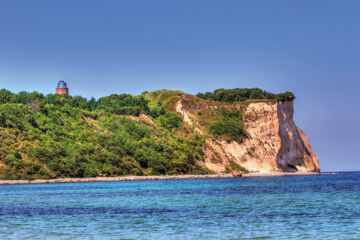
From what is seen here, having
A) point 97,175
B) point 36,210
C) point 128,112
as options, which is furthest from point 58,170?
point 36,210

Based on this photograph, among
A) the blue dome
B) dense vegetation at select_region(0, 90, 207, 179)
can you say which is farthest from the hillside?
the blue dome

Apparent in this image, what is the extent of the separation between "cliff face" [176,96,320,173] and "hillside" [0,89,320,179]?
27cm

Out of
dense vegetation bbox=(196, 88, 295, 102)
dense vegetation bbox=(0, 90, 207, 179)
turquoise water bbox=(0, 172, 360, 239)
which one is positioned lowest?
turquoise water bbox=(0, 172, 360, 239)

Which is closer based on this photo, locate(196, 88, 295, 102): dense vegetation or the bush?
the bush

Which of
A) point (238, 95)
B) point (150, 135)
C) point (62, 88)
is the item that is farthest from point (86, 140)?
point (238, 95)

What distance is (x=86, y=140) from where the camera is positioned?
11706 cm

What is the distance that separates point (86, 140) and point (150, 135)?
67.0 feet

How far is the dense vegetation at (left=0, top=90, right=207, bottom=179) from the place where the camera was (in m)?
100

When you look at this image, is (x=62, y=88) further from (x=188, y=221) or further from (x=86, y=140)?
(x=188, y=221)

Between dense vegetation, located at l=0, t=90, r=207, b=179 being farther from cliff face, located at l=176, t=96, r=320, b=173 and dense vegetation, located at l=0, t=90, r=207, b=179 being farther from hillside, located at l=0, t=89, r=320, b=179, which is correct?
cliff face, located at l=176, t=96, r=320, b=173

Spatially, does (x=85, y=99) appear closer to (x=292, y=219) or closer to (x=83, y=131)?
(x=83, y=131)

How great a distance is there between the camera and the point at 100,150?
113 meters

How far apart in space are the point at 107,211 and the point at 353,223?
706 inches

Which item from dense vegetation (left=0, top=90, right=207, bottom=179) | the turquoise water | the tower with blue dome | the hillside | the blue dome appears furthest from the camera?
the blue dome
